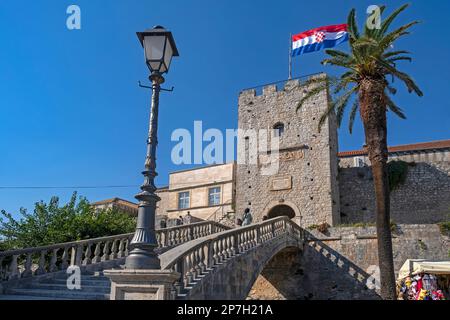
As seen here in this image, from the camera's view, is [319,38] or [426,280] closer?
[426,280]

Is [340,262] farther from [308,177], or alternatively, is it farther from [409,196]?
[409,196]

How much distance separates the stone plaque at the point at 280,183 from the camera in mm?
24902

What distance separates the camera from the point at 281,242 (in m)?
17.9

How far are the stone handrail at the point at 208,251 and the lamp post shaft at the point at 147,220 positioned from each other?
1.04 m

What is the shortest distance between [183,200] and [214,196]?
3.02m

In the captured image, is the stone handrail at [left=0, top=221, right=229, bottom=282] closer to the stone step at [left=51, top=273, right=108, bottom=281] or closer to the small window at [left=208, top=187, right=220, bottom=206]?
the stone step at [left=51, top=273, right=108, bottom=281]

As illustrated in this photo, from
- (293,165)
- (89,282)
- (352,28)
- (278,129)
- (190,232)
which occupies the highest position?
(352,28)

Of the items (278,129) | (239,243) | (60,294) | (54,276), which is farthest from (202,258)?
(278,129)

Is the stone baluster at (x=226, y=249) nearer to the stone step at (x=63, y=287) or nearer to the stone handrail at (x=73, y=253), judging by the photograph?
the stone step at (x=63, y=287)

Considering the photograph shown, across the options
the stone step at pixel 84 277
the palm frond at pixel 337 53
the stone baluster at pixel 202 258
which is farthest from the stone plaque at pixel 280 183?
the stone baluster at pixel 202 258

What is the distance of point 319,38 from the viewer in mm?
23609
